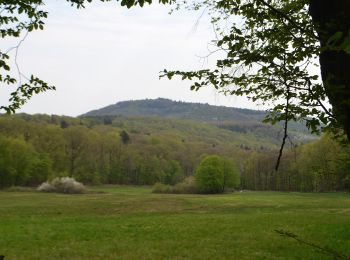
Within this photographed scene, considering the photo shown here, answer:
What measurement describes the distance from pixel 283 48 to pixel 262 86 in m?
0.48

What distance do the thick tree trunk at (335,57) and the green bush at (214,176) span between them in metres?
102

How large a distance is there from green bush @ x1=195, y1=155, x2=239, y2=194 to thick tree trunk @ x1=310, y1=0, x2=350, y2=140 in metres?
102

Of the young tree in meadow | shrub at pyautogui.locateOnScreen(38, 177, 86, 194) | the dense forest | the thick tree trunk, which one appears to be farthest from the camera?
the young tree in meadow

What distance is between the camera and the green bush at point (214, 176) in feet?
346

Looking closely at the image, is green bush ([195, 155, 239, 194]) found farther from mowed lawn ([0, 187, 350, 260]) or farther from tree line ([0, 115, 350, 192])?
mowed lawn ([0, 187, 350, 260])

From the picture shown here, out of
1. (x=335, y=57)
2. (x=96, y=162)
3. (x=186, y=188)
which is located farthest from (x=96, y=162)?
(x=335, y=57)

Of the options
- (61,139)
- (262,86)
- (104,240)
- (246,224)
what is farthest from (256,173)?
(262,86)

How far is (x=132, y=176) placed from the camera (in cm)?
14275

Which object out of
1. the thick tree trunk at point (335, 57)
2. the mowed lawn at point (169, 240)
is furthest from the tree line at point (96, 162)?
the thick tree trunk at point (335, 57)

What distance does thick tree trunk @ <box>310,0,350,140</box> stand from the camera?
3.73 m

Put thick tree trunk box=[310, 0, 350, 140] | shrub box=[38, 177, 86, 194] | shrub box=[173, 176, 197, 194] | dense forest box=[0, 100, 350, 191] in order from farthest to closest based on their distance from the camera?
1. dense forest box=[0, 100, 350, 191]
2. shrub box=[173, 176, 197, 194]
3. shrub box=[38, 177, 86, 194]
4. thick tree trunk box=[310, 0, 350, 140]

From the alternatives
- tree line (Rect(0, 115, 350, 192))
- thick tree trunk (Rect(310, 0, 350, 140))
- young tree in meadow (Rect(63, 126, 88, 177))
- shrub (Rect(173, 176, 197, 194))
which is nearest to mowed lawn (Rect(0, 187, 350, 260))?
thick tree trunk (Rect(310, 0, 350, 140))

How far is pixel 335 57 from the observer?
12.7 ft

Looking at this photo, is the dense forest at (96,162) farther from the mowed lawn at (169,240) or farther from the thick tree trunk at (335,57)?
the thick tree trunk at (335,57)
